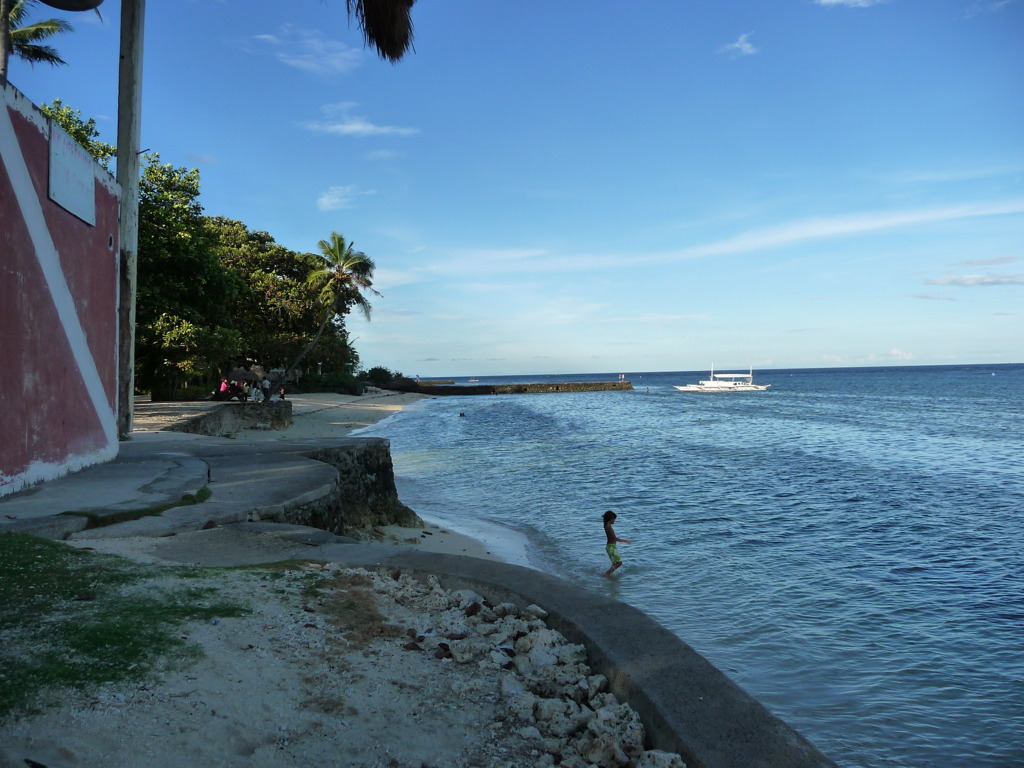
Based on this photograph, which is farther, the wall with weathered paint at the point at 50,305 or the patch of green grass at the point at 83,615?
the wall with weathered paint at the point at 50,305

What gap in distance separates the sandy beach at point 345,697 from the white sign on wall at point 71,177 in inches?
237

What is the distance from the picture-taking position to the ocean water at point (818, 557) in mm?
5984

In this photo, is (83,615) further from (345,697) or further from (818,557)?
(818,557)

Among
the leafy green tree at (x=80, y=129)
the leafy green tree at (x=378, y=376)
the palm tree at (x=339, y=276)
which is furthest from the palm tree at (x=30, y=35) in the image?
the leafy green tree at (x=378, y=376)

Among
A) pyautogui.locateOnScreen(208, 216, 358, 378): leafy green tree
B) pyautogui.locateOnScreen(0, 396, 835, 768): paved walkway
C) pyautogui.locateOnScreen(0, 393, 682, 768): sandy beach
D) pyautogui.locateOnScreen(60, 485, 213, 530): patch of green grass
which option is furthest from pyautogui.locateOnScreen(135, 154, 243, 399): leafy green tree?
pyautogui.locateOnScreen(0, 393, 682, 768): sandy beach

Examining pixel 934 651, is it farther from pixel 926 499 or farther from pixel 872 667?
pixel 926 499

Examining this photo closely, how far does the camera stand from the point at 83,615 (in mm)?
3902

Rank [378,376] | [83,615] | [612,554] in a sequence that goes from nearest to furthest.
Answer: [83,615], [612,554], [378,376]

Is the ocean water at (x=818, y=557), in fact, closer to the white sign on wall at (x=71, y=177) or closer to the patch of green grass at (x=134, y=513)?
the patch of green grass at (x=134, y=513)

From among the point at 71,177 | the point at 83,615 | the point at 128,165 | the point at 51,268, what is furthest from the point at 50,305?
the point at 83,615

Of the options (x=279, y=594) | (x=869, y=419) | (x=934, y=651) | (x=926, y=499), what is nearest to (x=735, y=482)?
(x=926, y=499)

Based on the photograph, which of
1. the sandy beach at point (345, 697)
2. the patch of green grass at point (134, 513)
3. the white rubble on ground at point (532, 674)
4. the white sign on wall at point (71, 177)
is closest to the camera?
the sandy beach at point (345, 697)

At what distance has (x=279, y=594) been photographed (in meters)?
4.96

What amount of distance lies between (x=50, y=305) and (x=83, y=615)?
6.15m
